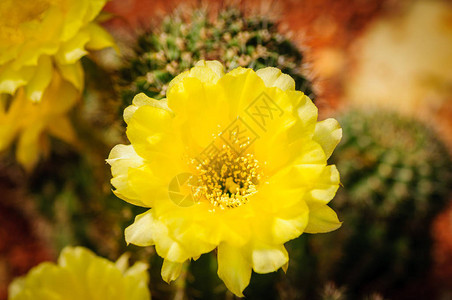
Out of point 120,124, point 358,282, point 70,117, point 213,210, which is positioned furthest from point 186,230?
point 358,282

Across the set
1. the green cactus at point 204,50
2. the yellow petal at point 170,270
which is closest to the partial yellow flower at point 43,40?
the green cactus at point 204,50

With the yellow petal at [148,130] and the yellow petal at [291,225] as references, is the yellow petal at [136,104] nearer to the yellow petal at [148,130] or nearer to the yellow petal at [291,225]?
the yellow petal at [148,130]

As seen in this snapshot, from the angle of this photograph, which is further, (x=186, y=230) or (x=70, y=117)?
(x=70, y=117)

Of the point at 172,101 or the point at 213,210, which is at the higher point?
the point at 172,101

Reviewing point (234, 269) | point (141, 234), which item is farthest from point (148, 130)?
point (234, 269)

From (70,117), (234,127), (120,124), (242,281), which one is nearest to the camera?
(242,281)

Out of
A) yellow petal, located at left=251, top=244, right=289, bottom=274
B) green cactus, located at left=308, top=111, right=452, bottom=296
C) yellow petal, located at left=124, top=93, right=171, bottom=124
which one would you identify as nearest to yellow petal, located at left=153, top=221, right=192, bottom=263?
yellow petal, located at left=251, top=244, right=289, bottom=274

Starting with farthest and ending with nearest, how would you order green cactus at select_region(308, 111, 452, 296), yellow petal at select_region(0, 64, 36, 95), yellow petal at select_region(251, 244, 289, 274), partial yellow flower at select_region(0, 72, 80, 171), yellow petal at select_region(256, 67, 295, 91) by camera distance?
1. green cactus at select_region(308, 111, 452, 296)
2. partial yellow flower at select_region(0, 72, 80, 171)
3. yellow petal at select_region(0, 64, 36, 95)
4. yellow petal at select_region(256, 67, 295, 91)
5. yellow petal at select_region(251, 244, 289, 274)

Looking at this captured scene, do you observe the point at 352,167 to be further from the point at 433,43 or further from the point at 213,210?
the point at 433,43

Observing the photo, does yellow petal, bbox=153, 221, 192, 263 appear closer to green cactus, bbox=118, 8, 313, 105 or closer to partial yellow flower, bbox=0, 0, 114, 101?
green cactus, bbox=118, 8, 313, 105
